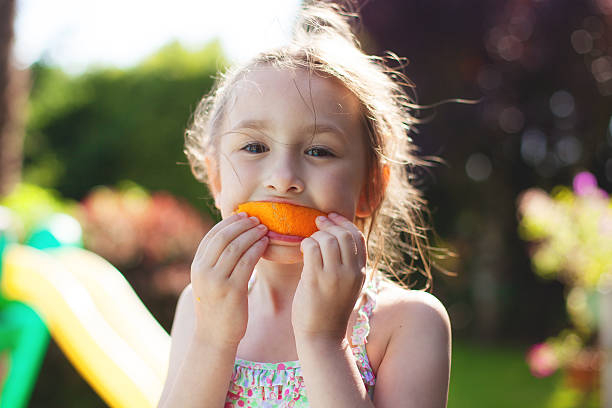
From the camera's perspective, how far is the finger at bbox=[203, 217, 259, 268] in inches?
61.6

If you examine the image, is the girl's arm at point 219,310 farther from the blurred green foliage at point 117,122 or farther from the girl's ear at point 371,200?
the blurred green foliage at point 117,122

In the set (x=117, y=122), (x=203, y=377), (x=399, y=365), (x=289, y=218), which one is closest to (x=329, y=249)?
(x=289, y=218)

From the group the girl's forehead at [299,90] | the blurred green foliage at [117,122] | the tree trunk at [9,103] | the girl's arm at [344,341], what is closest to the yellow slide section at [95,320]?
the girl's arm at [344,341]

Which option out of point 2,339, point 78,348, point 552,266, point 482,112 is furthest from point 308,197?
point 482,112

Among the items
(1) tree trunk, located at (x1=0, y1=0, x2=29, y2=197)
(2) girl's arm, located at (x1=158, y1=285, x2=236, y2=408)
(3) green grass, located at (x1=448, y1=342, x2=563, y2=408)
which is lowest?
(2) girl's arm, located at (x1=158, y1=285, x2=236, y2=408)

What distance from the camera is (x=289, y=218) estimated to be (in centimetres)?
155

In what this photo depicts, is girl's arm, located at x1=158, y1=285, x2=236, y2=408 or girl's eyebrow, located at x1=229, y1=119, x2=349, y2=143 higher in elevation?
girl's eyebrow, located at x1=229, y1=119, x2=349, y2=143

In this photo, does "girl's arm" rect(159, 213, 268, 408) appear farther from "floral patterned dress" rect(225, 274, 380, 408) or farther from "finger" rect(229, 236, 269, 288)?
"floral patterned dress" rect(225, 274, 380, 408)

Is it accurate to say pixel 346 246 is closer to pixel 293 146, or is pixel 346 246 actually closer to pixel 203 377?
pixel 293 146

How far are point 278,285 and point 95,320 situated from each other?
61.8 inches

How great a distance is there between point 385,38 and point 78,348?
23.2 feet

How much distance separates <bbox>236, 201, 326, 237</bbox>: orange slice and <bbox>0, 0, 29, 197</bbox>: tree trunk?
15.7ft

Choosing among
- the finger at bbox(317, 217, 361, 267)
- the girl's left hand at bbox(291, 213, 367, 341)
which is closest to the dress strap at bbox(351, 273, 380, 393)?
the girl's left hand at bbox(291, 213, 367, 341)

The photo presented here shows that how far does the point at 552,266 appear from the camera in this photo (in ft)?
16.7
